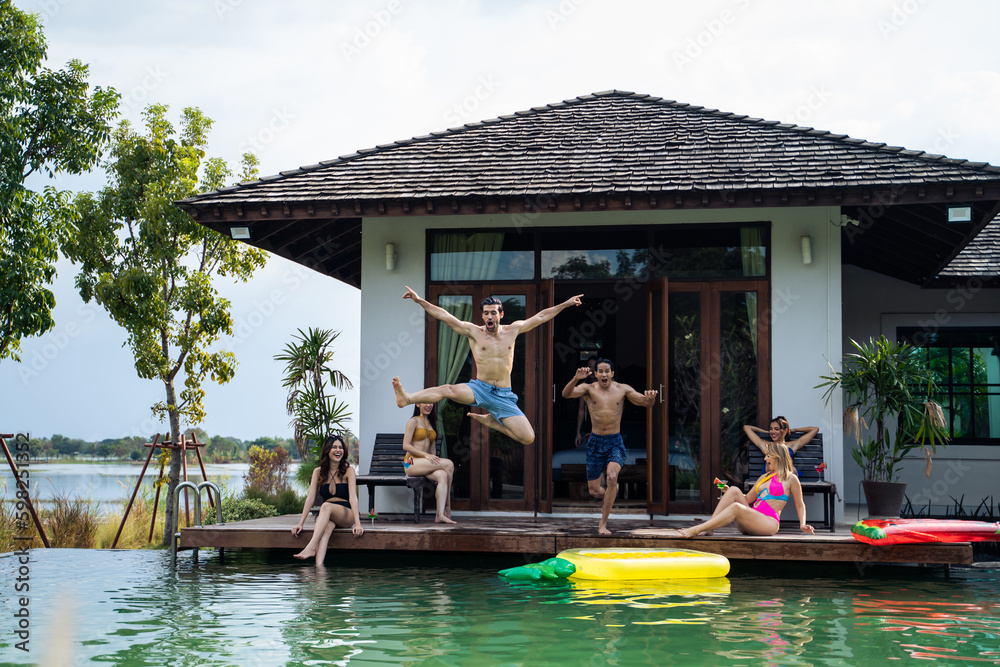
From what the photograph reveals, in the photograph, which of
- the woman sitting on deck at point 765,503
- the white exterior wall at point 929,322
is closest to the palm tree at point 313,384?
the woman sitting on deck at point 765,503

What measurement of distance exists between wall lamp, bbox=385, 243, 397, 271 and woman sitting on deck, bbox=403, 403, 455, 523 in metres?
1.83

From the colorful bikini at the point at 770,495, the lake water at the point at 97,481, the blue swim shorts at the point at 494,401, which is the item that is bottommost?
the lake water at the point at 97,481

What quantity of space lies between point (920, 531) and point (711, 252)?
372cm

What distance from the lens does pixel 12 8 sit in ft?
41.6

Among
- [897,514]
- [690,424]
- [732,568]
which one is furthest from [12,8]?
[897,514]

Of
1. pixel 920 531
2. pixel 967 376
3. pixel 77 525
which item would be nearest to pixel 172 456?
pixel 77 525

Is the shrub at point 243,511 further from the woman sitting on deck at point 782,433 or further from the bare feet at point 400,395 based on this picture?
the woman sitting on deck at point 782,433

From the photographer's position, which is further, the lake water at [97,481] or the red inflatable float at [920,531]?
the lake water at [97,481]

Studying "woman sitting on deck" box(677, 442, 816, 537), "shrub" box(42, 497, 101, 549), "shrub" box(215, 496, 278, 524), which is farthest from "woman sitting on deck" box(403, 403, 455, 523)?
"shrub" box(42, 497, 101, 549)

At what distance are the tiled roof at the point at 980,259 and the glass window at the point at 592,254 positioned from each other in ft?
17.1

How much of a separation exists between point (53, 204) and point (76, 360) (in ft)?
7.68

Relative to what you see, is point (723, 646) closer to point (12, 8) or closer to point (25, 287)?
point (25, 287)

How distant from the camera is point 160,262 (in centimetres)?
1477

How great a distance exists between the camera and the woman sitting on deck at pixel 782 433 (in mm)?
8758
